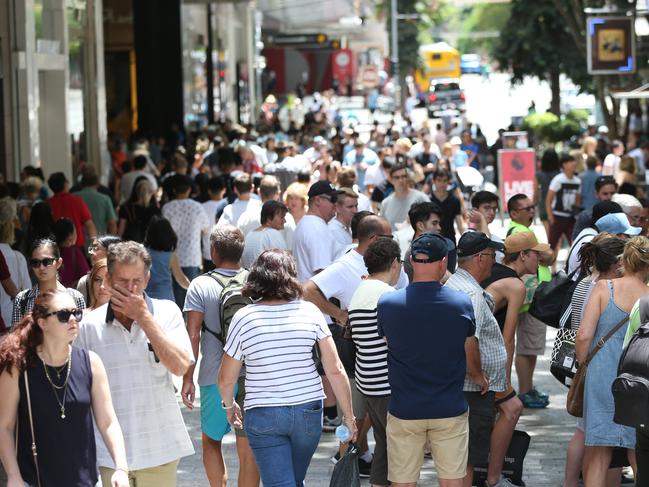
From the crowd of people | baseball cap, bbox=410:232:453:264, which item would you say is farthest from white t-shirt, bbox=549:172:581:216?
baseball cap, bbox=410:232:453:264

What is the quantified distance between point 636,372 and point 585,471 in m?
1.56

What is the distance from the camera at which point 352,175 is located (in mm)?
14430

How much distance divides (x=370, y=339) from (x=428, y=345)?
3.35 ft

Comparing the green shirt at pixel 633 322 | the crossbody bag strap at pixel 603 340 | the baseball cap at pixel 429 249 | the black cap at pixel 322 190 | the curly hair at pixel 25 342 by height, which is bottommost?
the crossbody bag strap at pixel 603 340

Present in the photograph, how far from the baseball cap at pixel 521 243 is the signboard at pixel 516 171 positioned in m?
11.1

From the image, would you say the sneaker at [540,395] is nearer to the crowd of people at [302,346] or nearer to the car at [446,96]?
the crowd of people at [302,346]

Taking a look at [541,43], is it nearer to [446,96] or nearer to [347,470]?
[446,96]

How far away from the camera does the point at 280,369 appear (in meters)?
6.53

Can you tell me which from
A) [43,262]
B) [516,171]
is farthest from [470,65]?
[43,262]

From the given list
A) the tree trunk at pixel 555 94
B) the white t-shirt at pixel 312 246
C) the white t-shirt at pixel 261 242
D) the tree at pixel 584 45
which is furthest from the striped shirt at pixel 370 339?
the tree trunk at pixel 555 94

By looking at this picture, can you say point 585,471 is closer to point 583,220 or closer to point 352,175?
point 583,220

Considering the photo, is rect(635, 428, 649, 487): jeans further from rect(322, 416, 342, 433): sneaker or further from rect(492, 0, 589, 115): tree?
rect(492, 0, 589, 115): tree

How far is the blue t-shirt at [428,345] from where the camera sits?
6785mm

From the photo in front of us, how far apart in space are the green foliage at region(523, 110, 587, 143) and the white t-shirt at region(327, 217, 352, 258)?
3026 cm
